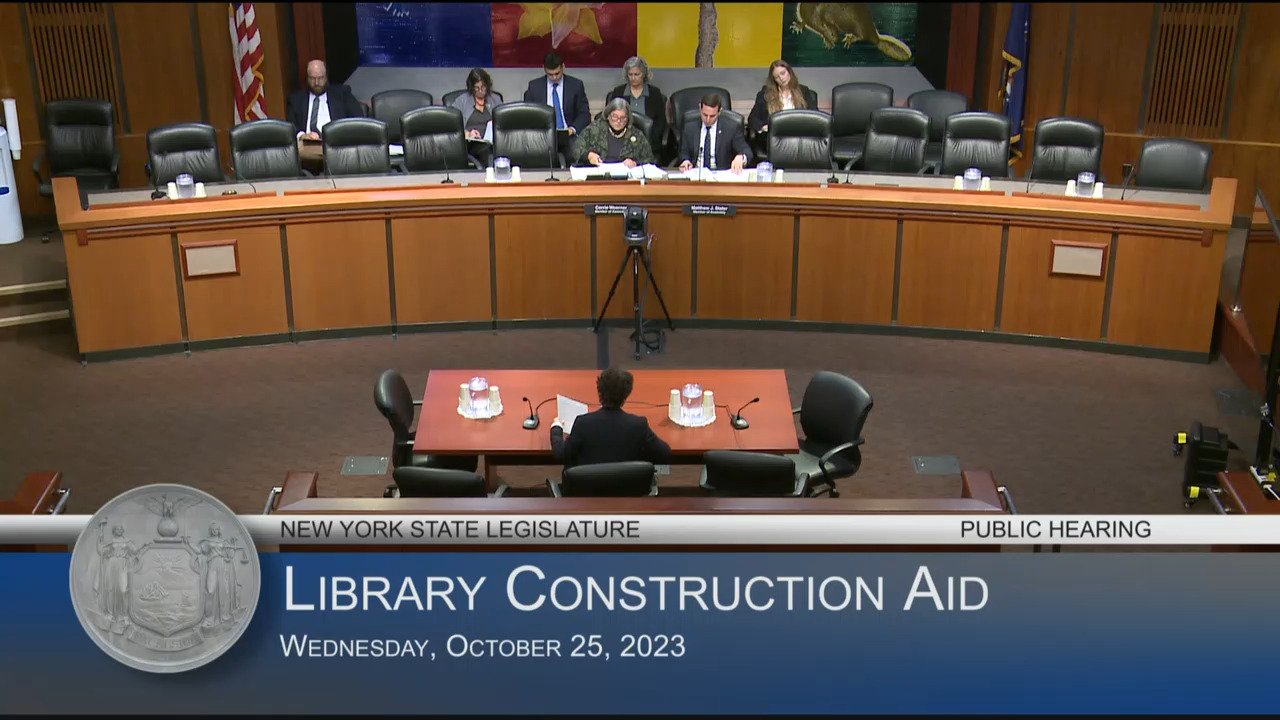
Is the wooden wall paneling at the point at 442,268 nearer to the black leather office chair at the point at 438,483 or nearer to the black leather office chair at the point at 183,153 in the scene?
the black leather office chair at the point at 183,153

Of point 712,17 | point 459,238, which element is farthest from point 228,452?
point 712,17

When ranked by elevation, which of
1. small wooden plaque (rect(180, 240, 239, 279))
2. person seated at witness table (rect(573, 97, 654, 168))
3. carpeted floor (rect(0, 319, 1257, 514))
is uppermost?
person seated at witness table (rect(573, 97, 654, 168))

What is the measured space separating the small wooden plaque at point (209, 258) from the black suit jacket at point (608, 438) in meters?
4.22

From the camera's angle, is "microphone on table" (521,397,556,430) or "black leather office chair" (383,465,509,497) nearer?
"black leather office chair" (383,465,509,497)

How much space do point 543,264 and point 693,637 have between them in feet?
19.9

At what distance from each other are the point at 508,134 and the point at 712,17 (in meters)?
4.41

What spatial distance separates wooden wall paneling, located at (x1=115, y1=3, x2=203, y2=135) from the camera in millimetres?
12492

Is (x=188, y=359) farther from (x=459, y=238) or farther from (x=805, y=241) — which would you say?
(x=805, y=241)

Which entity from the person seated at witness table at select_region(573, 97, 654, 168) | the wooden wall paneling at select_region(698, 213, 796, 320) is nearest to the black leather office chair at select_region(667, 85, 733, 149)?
the person seated at witness table at select_region(573, 97, 654, 168)

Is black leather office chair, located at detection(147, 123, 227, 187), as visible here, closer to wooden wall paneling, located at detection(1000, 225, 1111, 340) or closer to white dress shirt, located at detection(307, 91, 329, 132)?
white dress shirt, located at detection(307, 91, 329, 132)

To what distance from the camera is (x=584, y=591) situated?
3.71m

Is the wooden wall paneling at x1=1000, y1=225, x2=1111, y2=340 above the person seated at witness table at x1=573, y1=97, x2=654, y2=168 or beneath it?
beneath

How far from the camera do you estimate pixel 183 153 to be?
33.1 ft

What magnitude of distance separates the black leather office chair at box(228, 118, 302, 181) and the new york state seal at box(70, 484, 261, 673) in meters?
6.72
